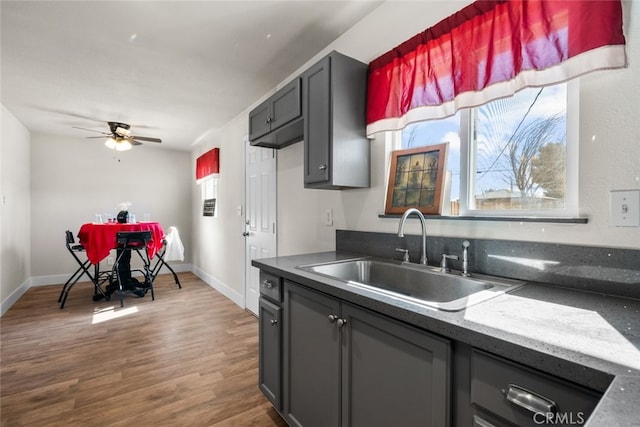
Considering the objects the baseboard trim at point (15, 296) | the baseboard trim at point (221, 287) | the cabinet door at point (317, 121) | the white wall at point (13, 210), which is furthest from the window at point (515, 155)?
the baseboard trim at point (15, 296)

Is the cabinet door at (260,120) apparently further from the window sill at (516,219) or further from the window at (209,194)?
the window at (209,194)

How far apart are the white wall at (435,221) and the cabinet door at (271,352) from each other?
2.47ft

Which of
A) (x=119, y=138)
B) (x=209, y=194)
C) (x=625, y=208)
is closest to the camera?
(x=625, y=208)

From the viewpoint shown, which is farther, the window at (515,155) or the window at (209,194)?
the window at (209,194)

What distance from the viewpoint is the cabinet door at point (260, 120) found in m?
2.36

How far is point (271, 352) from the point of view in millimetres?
1691

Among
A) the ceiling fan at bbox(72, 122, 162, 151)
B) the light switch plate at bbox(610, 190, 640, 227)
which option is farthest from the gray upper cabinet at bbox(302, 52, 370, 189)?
the ceiling fan at bbox(72, 122, 162, 151)

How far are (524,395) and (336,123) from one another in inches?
57.8

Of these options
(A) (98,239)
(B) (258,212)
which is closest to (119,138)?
(A) (98,239)

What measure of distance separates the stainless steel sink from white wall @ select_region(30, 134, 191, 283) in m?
5.03

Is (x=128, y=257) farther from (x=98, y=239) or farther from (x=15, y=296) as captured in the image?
(x=15, y=296)

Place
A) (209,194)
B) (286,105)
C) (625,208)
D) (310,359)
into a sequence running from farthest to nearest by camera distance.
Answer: (209,194) → (286,105) → (310,359) → (625,208)
